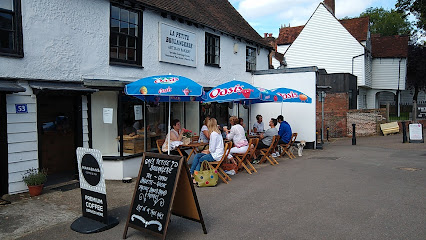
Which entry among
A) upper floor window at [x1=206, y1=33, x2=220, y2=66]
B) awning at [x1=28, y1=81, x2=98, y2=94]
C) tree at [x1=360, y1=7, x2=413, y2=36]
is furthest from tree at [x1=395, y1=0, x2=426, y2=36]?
tree at [x1=360, y1=7, x2=413, y2=36]

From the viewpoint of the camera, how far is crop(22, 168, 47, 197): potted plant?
7.00m

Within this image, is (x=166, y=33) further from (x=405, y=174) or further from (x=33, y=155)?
(x=405, y=174)

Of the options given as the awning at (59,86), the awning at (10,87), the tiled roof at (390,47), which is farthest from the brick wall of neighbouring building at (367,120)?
the awning at (10,87)

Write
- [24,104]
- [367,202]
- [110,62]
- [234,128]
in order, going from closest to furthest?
[367,202]
[24,104]
[110,62]
[234,128]

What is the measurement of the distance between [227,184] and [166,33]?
17.2ft

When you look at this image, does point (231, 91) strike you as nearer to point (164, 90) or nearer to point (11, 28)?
point (164, 90)

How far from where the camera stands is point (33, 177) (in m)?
7.03

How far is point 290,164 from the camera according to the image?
36.1ft

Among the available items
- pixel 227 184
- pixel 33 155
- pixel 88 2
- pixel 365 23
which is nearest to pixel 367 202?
pixel 227 184

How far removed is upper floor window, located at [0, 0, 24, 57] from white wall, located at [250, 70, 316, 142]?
427 inches

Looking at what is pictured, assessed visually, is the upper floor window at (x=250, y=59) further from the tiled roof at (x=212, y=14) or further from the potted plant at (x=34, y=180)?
the potted plant at (x=34, y=180)

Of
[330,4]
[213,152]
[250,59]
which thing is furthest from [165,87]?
[330,4]

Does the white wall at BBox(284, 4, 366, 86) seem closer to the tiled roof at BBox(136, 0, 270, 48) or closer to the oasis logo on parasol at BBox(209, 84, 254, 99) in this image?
the tiled roof at BBox(136, 0, 270, 48)

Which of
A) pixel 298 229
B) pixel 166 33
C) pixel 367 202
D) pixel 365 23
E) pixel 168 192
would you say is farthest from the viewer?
pixel 365 23
